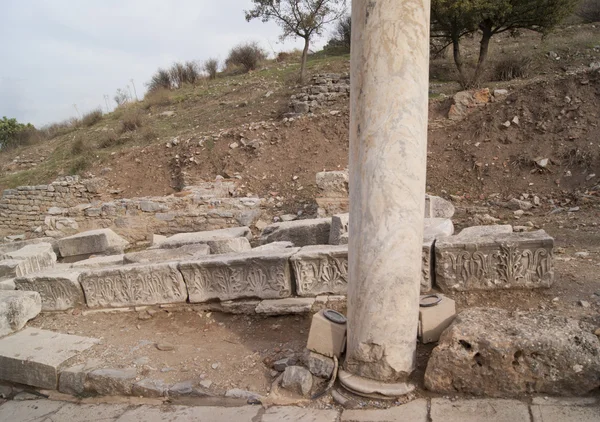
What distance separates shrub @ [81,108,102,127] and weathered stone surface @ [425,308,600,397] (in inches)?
938

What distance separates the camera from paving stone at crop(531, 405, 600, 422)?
7.79 feet

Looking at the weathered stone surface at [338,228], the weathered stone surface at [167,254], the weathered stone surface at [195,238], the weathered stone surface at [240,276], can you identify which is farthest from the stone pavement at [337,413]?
the weathered stone surface at [195,238]

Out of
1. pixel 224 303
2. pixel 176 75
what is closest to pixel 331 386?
pixel 224 303

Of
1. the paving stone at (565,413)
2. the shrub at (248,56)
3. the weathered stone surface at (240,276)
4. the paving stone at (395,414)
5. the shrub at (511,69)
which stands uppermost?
the shrub at (248,56)

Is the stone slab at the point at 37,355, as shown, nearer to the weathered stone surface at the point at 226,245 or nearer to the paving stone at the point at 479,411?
the weathered stone surface at the point at 226,245

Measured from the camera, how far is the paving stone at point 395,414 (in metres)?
2.59

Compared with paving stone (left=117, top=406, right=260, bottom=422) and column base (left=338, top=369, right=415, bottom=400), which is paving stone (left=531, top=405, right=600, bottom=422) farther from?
paving stone (left=117, top=406, right=260, bottom=422)

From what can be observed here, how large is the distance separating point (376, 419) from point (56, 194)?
13238 mm

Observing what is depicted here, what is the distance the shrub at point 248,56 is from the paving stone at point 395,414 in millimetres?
25376

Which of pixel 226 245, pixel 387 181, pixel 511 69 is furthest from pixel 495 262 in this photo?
pixel 511 69

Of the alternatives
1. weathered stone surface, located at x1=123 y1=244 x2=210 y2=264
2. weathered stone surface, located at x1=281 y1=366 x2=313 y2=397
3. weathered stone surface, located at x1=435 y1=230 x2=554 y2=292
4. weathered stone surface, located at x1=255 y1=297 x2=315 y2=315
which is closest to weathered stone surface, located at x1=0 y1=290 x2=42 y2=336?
weathered stone surface, located at x1=123 y1=244 x2=210 y2=264

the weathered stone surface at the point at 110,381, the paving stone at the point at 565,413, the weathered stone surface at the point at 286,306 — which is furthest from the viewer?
the weathered stone surface at the point at 286,306

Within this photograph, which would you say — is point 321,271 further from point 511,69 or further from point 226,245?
point 511,69

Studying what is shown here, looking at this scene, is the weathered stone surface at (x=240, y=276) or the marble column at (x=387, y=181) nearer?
the marble column at (x=387, y=181)
